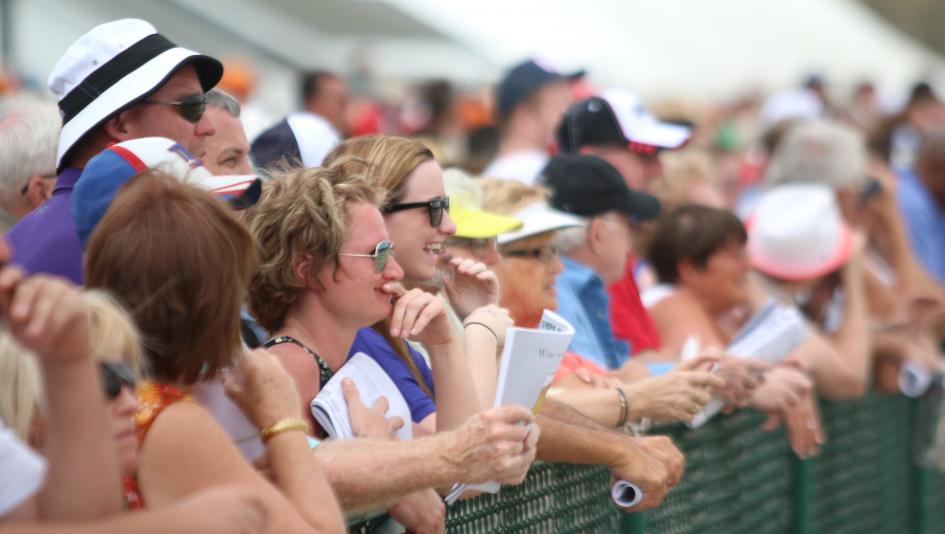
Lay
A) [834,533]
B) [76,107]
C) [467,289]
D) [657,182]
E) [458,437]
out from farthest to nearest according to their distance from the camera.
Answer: [657,182]
[834,533]
[467,289]
[76,107]
[458,437]

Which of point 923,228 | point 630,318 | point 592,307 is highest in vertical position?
point 592,307

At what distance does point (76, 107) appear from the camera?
3840mm

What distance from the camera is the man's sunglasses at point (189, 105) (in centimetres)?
383

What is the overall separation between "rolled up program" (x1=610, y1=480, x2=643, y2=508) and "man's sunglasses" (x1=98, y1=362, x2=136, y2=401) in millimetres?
1988

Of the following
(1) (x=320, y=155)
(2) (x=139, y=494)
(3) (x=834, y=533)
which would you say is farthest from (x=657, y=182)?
(2) (x=139, y=494)

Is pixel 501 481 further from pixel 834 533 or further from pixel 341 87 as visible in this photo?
pixel 341 87

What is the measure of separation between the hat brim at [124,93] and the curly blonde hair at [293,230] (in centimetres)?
51

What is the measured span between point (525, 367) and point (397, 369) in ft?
1.36

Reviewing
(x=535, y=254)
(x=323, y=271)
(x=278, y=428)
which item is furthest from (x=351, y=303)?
(x=535, y=254)

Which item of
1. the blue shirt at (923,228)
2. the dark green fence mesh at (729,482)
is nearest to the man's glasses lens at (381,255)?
the dark green fence mesh at (729,482)

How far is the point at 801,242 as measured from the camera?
6371 mm

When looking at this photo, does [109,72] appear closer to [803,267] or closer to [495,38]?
[803,267]

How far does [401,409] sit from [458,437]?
1.48ft

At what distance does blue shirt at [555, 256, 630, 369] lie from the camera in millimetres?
4871
